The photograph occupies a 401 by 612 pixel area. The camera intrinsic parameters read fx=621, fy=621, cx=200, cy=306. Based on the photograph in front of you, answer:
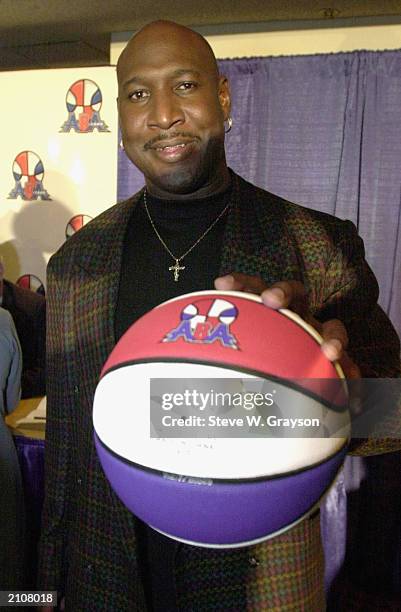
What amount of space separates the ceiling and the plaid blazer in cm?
226

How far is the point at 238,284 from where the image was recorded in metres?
0.76

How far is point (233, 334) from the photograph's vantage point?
27.2 inches

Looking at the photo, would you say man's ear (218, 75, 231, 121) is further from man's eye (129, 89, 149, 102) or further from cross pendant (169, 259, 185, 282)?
cross pendant (169, 259, 185, 282)

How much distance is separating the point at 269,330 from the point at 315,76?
2337 mm

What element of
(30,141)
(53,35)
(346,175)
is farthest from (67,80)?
(346,175)

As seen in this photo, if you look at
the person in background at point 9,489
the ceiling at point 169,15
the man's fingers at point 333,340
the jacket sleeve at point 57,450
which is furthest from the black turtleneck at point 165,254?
the ceiling at point 169,15

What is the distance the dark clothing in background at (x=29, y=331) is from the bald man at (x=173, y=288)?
1403 mm

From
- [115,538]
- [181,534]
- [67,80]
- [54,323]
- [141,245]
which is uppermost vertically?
[67,80]

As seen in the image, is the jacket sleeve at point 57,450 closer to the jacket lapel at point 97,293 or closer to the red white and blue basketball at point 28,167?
the jacket lapel at point 97,293

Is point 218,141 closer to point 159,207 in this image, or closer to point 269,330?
point 159,207

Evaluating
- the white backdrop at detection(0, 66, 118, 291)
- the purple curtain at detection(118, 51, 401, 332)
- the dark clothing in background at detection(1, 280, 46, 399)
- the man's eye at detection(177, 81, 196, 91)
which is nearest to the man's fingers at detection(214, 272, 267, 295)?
the man's eye at detection(177, 81, 196, 91)

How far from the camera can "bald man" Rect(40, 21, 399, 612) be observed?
0.93m

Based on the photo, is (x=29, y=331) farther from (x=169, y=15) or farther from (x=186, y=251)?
(x=169, y=15)

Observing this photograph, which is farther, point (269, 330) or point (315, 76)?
point (315, 76)
